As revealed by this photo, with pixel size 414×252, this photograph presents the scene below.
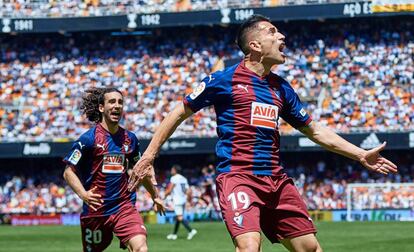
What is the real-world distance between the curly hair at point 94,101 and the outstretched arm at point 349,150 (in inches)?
154

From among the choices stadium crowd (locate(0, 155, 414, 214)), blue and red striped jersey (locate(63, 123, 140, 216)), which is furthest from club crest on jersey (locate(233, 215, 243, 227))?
stadium crowd (locate(0, 155, 414, 214))

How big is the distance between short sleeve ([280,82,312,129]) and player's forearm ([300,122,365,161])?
0.11 meters

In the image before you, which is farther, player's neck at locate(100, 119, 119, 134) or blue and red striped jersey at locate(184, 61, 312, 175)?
player's neck at locate(100, 119, 119, 134)

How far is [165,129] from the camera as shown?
819 centimetres

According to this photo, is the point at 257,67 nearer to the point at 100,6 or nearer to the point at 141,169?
the point at 141,169

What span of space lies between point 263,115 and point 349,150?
0.98 meters

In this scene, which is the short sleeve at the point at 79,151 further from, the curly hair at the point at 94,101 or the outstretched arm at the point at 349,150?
the outstretched arm at the point at 349,150

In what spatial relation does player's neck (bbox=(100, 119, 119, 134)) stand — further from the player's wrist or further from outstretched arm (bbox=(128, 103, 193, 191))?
the player's wrist

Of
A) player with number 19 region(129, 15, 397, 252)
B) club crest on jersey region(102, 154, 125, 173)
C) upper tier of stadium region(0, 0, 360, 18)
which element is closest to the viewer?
player with number 19 region(129, 15, 397, 252)

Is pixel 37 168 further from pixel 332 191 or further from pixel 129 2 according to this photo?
pixel 332 191

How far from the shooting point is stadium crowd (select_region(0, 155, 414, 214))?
3781 centimetres

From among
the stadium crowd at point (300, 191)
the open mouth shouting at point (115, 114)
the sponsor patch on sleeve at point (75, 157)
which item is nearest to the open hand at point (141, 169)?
the sponsor patch on sleeve at point (75, 157)

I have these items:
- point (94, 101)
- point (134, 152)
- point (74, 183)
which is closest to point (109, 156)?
point (134, 152)

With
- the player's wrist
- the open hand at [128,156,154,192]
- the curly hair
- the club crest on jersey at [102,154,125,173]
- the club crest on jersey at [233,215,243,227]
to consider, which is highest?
the curly hair
